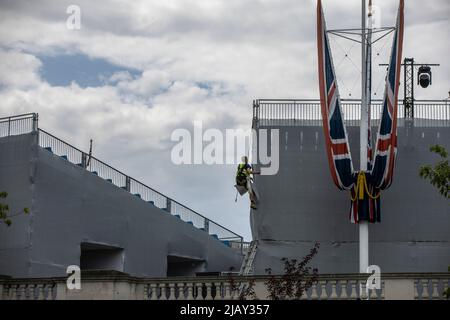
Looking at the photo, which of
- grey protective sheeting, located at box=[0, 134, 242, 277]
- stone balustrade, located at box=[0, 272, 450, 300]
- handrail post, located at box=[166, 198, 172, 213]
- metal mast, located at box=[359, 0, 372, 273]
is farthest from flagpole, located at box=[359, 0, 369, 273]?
handrail post, located at box=[166, 198, 172, 213]

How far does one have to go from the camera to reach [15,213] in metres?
38.8

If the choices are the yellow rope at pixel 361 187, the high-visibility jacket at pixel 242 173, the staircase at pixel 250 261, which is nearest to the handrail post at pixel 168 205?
the staircase at pixel 250 261

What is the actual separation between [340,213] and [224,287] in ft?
41.1

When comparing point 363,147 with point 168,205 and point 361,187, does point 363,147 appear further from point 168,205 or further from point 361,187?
point 168,205

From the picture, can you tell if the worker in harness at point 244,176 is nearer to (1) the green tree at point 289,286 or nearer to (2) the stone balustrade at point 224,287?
(2) the stone balustrade at point 224,287

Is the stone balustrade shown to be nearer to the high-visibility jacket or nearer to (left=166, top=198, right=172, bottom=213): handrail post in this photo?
the high-visibility jacket

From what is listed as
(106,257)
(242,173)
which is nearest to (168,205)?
(106,257)

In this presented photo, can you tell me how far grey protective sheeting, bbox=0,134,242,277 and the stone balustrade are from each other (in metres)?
10.1

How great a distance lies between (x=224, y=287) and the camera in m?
28.8

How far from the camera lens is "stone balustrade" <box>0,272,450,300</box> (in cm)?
2828

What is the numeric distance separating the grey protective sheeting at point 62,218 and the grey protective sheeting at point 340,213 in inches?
272

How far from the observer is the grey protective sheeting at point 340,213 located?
132ft

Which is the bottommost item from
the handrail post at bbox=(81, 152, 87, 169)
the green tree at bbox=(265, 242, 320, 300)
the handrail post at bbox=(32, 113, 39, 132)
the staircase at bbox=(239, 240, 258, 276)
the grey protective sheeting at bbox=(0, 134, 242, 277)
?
the green tree at bbox=(265, 242, 320, 300)

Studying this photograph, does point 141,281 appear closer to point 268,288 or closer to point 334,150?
point 268,288
